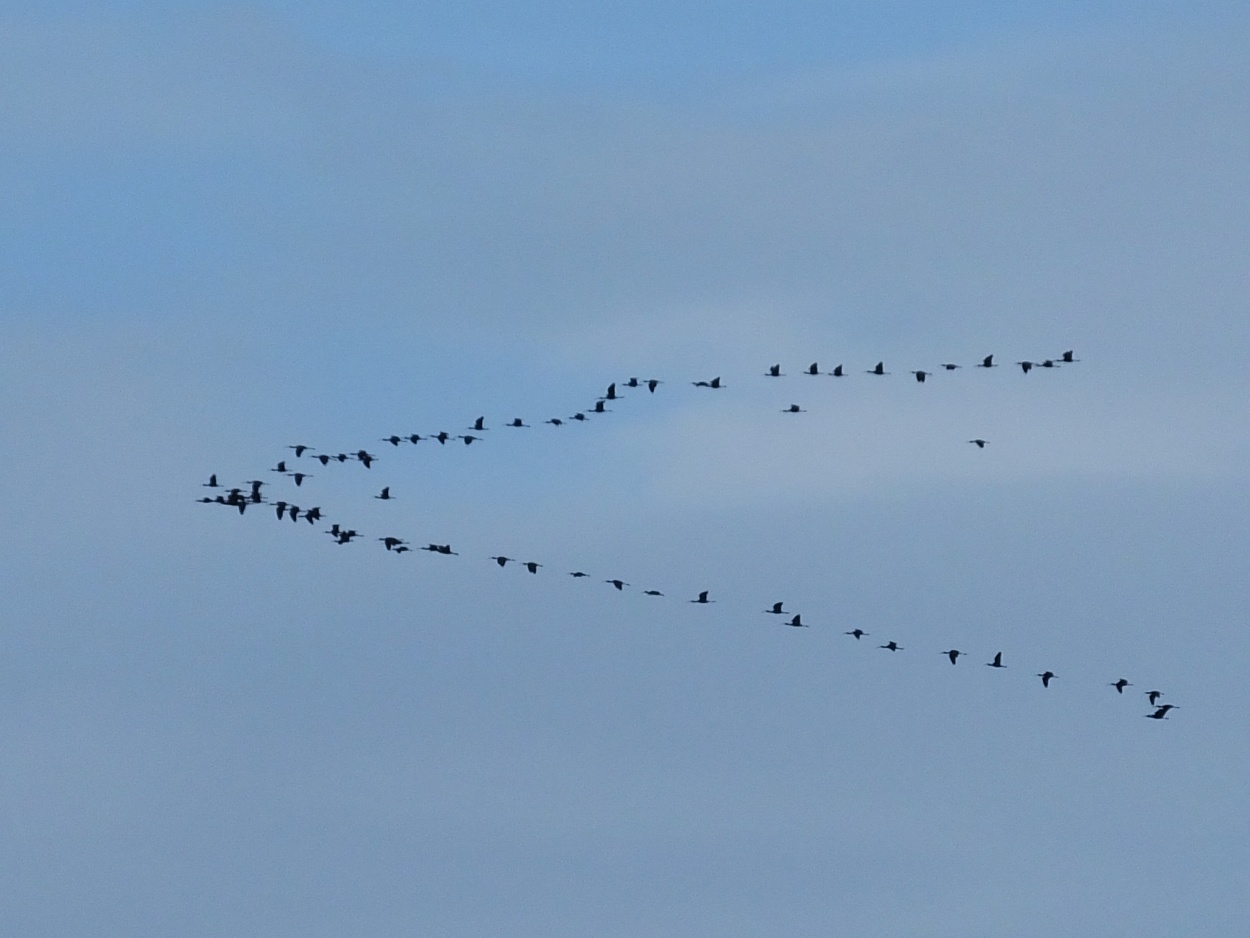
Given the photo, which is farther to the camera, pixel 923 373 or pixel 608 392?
pixel 608 392

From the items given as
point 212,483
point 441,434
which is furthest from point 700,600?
point 212,483

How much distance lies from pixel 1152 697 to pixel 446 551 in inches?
1564

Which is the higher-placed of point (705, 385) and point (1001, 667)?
point (705, 385)

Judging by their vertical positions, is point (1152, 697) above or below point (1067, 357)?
below

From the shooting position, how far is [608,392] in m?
177

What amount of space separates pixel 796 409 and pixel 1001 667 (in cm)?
2085

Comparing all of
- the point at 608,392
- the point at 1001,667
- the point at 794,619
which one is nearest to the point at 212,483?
the point at 608,392

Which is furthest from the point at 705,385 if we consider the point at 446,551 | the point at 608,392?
the point at 446,551

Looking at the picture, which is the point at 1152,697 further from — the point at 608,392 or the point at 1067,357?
the point at 608,392

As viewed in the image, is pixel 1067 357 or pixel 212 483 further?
pixel 212 483

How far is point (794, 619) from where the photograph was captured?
581ft

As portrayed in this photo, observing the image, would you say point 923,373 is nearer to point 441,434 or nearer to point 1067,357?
point 1067,357

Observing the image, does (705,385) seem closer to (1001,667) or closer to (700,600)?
(700,600)

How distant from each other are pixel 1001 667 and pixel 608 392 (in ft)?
90.4
